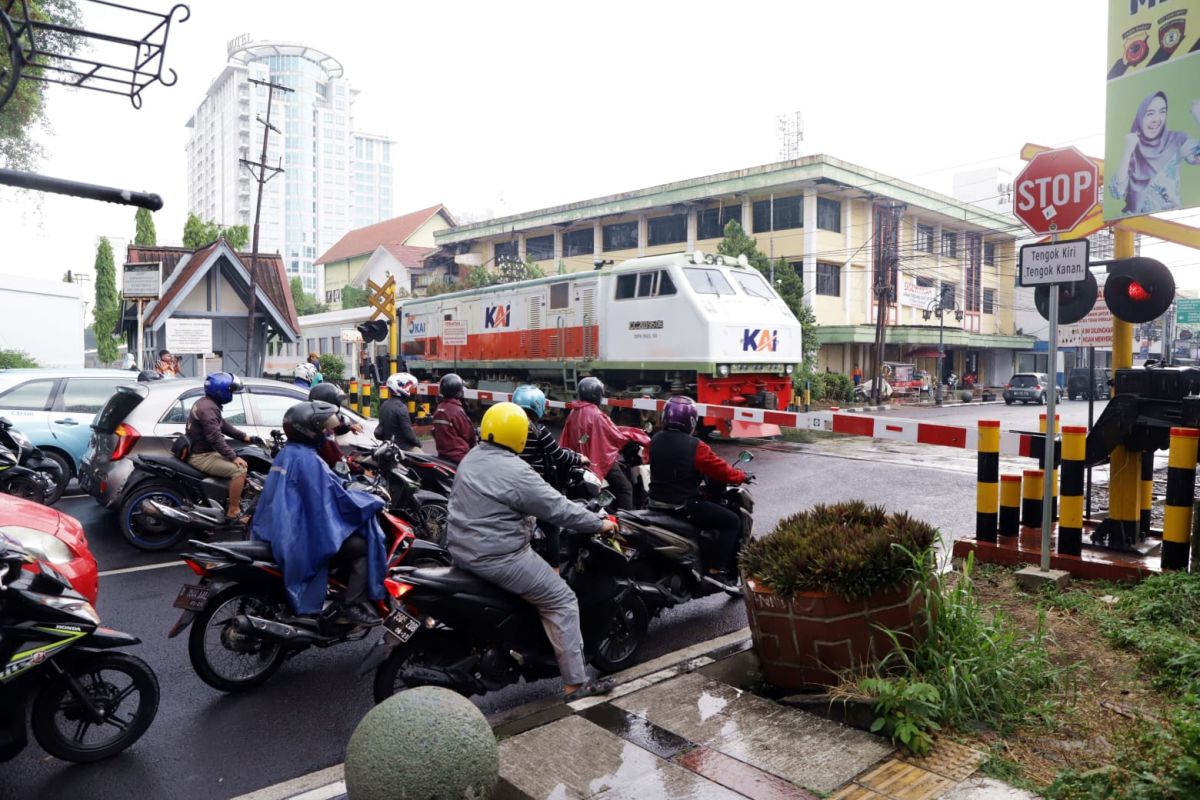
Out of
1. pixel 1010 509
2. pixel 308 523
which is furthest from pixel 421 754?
pixel 1010 509

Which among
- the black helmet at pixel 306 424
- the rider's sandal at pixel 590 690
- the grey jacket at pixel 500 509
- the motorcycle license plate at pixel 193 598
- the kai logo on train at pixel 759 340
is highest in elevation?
the kai logo on train at pixel 759 340

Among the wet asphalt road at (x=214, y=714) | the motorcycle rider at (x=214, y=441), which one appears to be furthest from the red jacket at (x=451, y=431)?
the wet asphalt road at (x=214, y=714)

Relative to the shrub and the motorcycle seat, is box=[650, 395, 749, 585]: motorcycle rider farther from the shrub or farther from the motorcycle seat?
the motorcycle seat

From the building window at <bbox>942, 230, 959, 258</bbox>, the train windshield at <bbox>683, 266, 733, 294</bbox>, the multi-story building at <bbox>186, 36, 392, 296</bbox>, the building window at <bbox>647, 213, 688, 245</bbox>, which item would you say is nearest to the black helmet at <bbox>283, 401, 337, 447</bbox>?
the train windshield at <bbox>683, 266, 733, 294</bbox>

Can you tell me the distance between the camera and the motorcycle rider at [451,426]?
26.5 feet

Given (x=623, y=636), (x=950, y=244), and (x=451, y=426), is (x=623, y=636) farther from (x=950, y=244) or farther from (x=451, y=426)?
(x=950, y=244)

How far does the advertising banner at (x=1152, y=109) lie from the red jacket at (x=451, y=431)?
6.16m

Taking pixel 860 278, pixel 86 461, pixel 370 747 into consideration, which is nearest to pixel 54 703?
pixel 370 747

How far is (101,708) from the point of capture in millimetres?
3756

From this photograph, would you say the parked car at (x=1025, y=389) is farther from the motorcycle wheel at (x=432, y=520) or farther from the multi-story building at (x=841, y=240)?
the motorcycle wheel at (x=432, y=520)

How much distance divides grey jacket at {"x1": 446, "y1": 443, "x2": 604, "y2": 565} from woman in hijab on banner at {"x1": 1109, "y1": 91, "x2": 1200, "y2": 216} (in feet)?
19.6

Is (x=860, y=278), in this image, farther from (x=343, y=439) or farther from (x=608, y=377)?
(x=343, y=439)

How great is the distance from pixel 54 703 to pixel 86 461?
5574 millimetres

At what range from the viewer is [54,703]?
3670 millimetres
